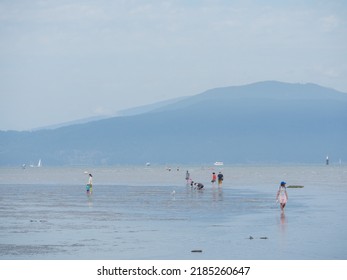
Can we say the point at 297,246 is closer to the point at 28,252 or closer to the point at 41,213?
the point at 28,252

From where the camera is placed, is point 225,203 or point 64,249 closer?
point 64,249

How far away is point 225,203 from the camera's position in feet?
190

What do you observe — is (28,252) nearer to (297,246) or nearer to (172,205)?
(297,246)

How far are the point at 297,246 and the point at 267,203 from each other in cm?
2634

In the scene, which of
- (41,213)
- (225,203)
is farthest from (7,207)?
(225,203)

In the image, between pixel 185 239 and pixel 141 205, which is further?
pixel 141 205

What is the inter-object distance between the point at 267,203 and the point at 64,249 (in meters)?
28.9
